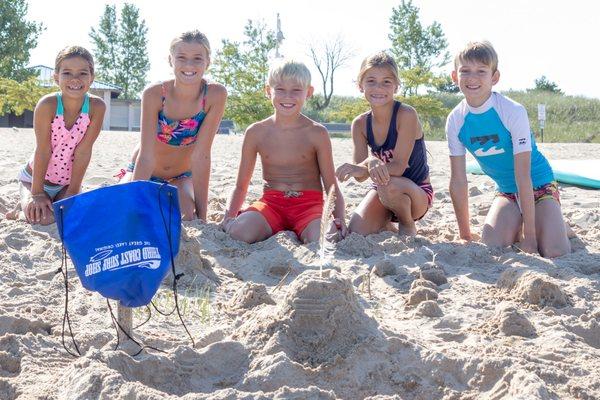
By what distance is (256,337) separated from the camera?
2.34 m

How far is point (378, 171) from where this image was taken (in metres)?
4.00

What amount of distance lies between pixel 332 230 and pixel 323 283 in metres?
1.85

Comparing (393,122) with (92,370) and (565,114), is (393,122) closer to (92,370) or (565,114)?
(92,370)

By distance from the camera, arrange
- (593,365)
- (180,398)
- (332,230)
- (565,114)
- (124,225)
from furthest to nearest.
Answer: (565,114)
(332,230)
(593,365)
(124,225)
(180,398)

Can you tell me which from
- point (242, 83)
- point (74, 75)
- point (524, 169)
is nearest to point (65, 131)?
point (74, 75)

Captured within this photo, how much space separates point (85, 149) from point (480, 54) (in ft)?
8.13

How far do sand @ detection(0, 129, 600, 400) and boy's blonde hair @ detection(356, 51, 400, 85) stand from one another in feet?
3.33

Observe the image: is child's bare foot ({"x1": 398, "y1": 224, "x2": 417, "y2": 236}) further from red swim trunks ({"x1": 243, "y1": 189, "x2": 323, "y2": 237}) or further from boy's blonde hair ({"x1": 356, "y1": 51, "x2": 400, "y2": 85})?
boy's blonde hair ({"x1": 356, "y1": 51, "x2": 400, "y2": 85})

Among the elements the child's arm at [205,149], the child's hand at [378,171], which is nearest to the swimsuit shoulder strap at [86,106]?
the child's arm at [205,149]

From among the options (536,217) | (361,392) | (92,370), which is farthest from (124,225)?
(536,217)

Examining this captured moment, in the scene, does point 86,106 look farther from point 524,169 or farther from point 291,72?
point 524,169

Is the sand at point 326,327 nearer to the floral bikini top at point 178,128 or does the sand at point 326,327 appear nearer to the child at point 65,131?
the child at point 65,131

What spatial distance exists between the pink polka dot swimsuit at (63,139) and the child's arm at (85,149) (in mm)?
37

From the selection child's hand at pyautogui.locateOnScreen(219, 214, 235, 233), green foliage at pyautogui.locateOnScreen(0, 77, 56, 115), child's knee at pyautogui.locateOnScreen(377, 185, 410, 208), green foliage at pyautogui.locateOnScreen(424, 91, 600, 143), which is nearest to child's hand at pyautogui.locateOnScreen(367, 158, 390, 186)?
child's knee at pyautogui.locateOnScreen(377, 185, 410, 208)
